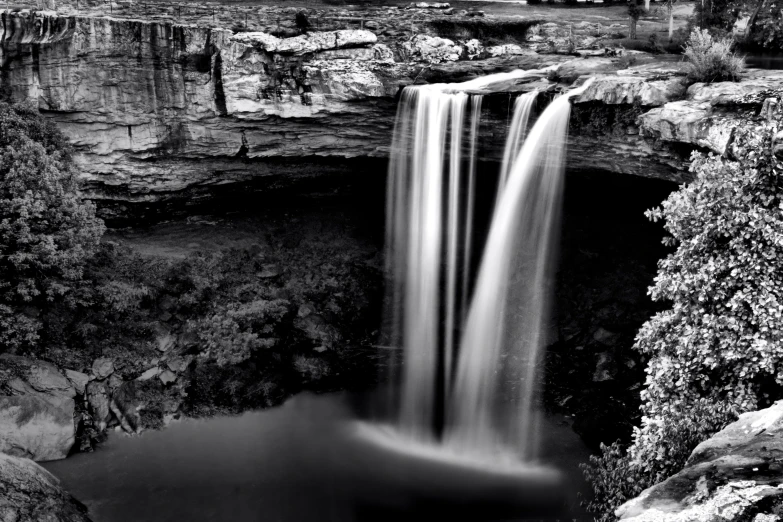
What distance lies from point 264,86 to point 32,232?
6941mm

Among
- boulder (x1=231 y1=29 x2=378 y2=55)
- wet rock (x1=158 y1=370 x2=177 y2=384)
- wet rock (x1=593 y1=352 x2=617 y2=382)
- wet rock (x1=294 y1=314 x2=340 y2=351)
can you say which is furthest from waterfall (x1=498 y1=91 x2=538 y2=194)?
wet rock (x1=158 y1=370 x2=177 y2=384)

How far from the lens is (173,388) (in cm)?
1736

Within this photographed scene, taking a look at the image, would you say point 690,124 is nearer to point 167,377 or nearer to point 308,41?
point 308,41

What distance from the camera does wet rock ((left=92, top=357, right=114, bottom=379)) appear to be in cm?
1688

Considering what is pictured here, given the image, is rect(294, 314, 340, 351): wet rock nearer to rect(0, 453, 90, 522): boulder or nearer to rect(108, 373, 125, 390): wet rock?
rect(108, 373, 125, 390): wet rock

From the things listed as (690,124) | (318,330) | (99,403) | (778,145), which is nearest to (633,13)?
(690,124)

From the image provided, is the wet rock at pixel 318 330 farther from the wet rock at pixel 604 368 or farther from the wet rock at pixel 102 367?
the wet rock at pixel 604 368

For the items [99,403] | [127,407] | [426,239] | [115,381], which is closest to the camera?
[99,403]

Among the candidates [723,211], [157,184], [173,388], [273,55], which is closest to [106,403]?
[173,388]

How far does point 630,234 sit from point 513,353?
4.91 m

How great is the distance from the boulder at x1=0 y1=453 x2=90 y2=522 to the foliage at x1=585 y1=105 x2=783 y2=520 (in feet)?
31.1

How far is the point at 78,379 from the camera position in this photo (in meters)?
16.5

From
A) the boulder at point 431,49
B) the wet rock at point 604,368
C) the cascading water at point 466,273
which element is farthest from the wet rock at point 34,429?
the wet rock at point 604,368

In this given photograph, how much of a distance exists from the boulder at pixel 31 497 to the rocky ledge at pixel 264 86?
9.29m
